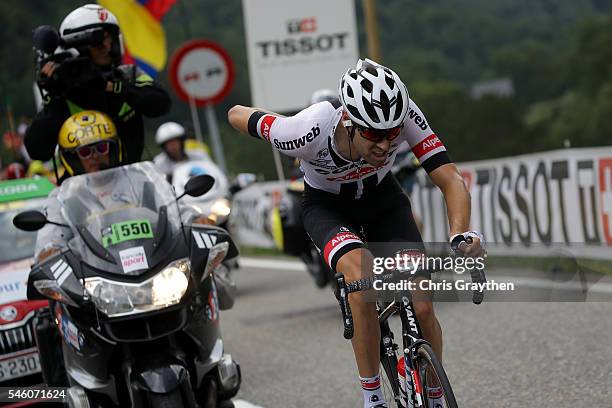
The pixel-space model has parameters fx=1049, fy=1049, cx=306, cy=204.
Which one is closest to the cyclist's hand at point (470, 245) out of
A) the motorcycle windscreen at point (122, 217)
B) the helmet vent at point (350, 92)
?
the helmet vent at point (350, 92)

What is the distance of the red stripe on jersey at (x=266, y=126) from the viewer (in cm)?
495

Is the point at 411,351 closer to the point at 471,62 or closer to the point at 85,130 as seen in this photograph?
the point at 85,130

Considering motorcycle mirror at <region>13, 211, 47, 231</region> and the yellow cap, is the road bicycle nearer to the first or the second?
motorcycle mirror at <region>13, 211, 47, 231</region>

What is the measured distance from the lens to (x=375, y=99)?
4.34 m

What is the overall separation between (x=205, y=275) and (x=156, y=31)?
553 inches

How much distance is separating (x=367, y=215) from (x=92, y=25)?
2769 mm

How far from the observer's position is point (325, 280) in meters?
10.1

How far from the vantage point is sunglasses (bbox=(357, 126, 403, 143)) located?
4.41 m

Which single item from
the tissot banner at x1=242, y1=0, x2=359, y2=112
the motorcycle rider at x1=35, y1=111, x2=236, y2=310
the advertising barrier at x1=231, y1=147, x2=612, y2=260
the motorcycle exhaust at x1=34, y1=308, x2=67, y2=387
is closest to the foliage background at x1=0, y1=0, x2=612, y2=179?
the tissot banner at x1=242, y1=0, x2=359, y2=112

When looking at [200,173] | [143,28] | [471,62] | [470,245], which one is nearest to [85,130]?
[470,245]

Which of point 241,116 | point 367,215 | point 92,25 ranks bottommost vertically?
point 367,215

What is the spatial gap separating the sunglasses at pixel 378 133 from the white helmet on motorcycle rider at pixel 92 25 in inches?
123

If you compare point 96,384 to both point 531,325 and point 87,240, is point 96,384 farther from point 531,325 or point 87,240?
point 531,325

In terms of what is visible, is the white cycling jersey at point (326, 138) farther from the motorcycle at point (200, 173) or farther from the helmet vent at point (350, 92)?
the motorcycle at point (200, 173)
